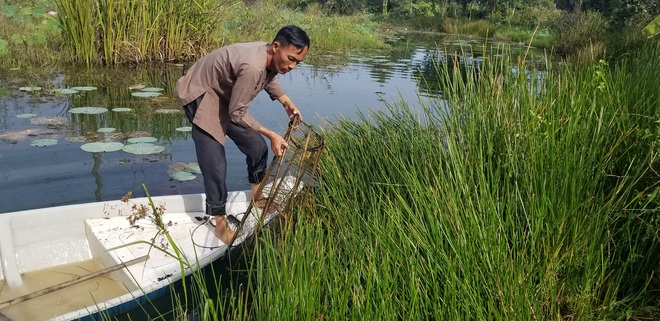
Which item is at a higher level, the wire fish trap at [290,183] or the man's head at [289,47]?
the man's head at [289,47]

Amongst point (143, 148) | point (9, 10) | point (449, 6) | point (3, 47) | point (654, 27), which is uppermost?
point (449, 6)

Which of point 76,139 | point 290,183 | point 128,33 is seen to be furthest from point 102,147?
point 128,33

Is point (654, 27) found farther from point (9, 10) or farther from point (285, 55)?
point (9, 10)

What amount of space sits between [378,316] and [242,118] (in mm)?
1560

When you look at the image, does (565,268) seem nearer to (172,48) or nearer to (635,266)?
(635,266)

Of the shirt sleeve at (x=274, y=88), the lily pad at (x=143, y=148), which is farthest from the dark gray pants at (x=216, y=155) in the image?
the lily pad at (x=143, y=148)

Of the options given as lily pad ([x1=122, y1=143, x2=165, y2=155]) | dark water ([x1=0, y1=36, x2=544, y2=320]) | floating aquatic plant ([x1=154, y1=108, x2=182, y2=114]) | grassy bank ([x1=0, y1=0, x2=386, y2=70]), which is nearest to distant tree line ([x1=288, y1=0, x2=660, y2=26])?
dark water ([x1=0, y1=36, x2=544, y2=320])

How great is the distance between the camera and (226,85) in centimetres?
313

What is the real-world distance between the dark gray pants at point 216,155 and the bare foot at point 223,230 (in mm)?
53

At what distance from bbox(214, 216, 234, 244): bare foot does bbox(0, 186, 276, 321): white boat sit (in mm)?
51

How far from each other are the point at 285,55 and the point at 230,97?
1.43ft

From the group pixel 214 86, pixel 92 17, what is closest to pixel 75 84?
pixel 92 17

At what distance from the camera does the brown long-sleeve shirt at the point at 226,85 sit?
2918mm

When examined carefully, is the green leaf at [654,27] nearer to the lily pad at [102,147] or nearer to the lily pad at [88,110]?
the lily pad at [102,147]
